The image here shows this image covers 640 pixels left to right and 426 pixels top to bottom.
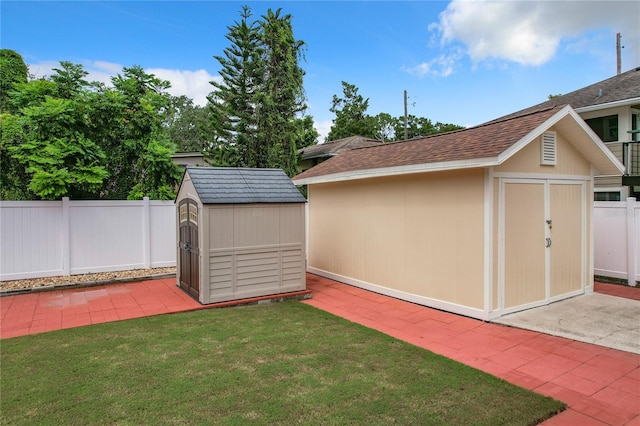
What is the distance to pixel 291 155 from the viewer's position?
667 inches

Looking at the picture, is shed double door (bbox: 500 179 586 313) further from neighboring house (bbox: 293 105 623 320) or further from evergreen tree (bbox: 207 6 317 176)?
evergreen tree (bbox: 207 6 317 176)

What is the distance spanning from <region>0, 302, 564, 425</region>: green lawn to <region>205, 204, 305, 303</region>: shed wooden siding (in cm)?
140

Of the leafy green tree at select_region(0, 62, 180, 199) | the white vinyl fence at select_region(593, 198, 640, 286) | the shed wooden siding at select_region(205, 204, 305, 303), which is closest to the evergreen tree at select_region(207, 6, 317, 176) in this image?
the leafy green tree at select_region(0, 62, 180, 199)

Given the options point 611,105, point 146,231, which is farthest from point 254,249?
point 611,105

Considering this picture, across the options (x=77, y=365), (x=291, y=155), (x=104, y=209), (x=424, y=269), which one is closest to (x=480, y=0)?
(x=424, y=269)

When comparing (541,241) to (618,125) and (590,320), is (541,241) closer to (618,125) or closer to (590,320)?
(590,320)

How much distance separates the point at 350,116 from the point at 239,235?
3195cm

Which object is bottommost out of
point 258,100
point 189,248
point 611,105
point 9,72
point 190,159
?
point 189,248

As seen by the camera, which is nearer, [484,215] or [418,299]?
[484,215]

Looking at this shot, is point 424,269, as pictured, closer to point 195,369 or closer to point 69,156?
point 195,369

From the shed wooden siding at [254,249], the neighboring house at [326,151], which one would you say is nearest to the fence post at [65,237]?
the shed wooden siding at [254,249]

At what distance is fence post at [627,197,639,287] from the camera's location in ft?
24.4

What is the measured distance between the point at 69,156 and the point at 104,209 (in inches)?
52.8

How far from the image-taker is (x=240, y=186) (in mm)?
6879
